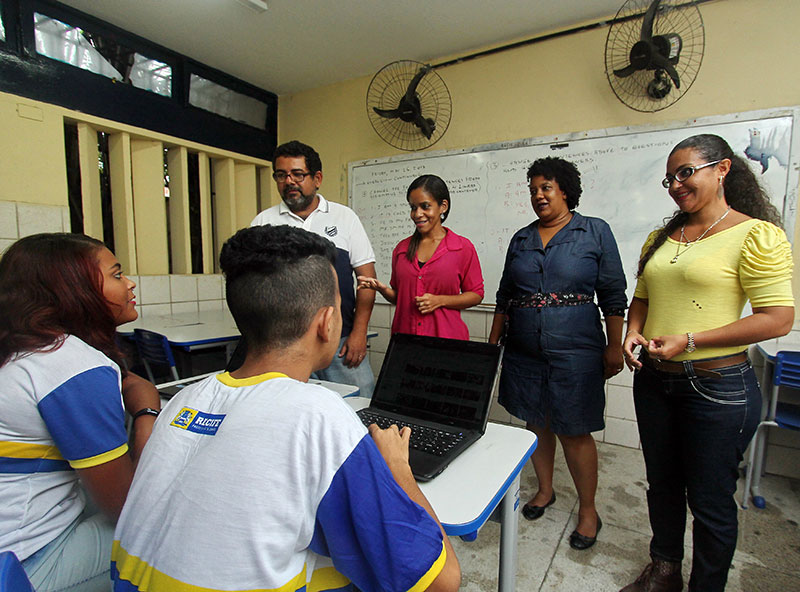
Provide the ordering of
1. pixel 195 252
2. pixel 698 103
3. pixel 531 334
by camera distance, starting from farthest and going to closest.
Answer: pixel 195 252 → pixel 698 103 → pixel 531 334

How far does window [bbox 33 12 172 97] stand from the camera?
8.93ft

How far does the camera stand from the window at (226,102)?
354cm

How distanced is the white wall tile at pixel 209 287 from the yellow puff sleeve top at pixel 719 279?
3453mm

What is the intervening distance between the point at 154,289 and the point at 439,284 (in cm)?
258

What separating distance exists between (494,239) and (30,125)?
3.13m

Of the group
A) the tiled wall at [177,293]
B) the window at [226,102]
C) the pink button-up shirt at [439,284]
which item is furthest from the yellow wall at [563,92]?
Result: the pink button-up shirt at [439,284]

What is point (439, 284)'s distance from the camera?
1909 mm

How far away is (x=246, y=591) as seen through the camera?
552 mm

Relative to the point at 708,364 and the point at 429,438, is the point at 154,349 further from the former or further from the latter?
the point at 708,364

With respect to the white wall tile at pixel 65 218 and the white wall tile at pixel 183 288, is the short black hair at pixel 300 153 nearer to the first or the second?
the white wall tile at pixel 65 218

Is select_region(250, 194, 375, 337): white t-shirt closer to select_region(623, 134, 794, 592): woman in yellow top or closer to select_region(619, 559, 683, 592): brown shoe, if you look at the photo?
select_region(623, 134, 794, 592): woman in yellow top

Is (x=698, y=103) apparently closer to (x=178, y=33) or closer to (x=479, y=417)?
(x=479, y=417)

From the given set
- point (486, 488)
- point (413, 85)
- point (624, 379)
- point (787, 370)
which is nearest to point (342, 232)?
point (486, 488)

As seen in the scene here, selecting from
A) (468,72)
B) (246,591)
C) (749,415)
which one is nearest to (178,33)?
(468,72)
